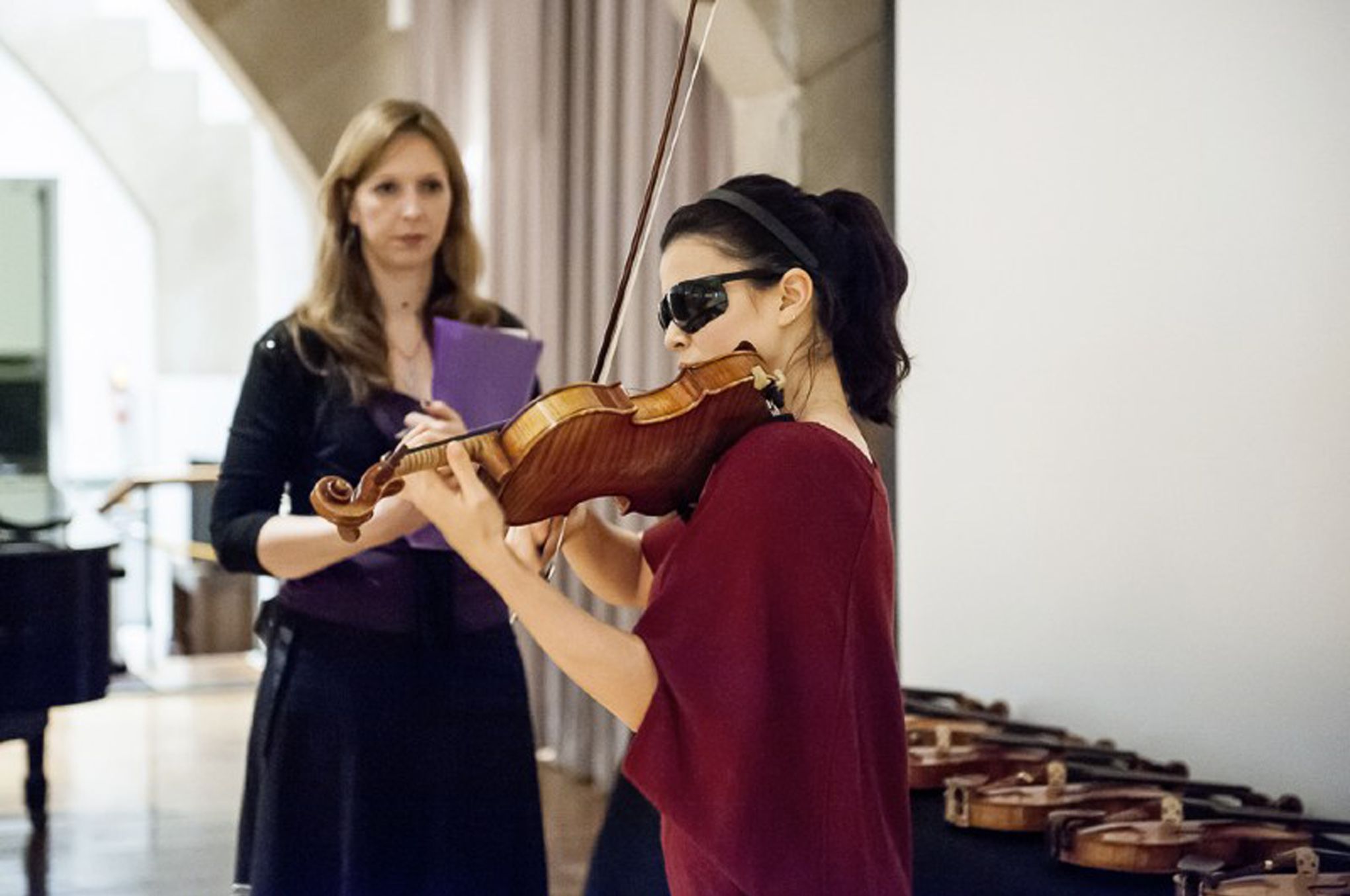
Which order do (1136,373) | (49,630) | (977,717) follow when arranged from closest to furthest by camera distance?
1. (1136,373)
2. (977,717)
3. (49,630)

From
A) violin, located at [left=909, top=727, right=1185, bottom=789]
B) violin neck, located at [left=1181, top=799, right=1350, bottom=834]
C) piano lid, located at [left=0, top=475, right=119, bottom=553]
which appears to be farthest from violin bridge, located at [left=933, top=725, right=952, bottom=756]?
piano lid, located at [left=0, top=475, right=119, bottom=553]

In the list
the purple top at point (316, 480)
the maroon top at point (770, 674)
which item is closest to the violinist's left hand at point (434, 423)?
the purple top at point (316, 480)

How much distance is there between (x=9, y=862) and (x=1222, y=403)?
3.65 metres

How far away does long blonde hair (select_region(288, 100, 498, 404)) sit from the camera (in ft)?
8.02

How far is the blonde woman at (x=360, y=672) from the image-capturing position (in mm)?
2287

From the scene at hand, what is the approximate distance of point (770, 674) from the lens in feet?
4.94

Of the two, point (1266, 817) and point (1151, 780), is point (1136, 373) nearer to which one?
point (1151, 780)

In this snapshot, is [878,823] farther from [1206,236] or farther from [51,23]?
A: [51,23]

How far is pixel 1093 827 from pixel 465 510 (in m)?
1.46

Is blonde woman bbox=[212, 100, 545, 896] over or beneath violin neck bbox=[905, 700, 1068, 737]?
over

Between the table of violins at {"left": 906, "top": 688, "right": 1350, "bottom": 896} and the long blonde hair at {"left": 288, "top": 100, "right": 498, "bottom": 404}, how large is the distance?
3.69 feet

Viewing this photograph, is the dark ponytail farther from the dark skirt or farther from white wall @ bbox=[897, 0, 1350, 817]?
white wall @ bbox=[897, 0, 1350, 817]

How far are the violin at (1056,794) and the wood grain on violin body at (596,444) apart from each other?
1.42 meters

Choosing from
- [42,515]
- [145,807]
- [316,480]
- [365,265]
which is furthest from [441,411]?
[42,515]
